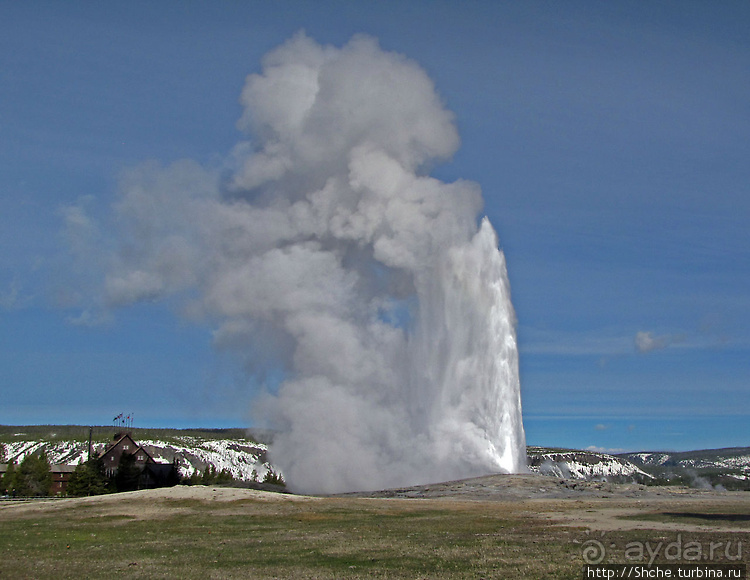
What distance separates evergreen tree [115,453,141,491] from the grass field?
48774 millimetres

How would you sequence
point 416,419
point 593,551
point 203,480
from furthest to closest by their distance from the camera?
point 203,480 → point 416,419 → point 593,551

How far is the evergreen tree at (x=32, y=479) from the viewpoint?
105681 millimetres

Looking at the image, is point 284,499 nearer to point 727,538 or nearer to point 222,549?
point 222,549

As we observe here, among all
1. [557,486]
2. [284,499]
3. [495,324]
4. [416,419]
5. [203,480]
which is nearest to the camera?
[284,499]

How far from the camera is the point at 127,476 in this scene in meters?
105

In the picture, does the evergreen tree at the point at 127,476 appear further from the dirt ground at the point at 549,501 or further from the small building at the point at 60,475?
the small building at the point at 60,475

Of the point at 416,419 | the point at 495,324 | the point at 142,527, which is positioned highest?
the point at 495,324

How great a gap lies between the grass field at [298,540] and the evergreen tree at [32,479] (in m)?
55.5

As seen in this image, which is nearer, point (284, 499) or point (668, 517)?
point (668, 517)

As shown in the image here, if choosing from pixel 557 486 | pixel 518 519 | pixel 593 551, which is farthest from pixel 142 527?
pixel 557 486

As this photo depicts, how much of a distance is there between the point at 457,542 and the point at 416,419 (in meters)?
63.0

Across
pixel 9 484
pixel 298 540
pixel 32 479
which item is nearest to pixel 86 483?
pixel 32 479

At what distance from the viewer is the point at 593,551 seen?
2436 centimetres

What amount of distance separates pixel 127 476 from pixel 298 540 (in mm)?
80259
